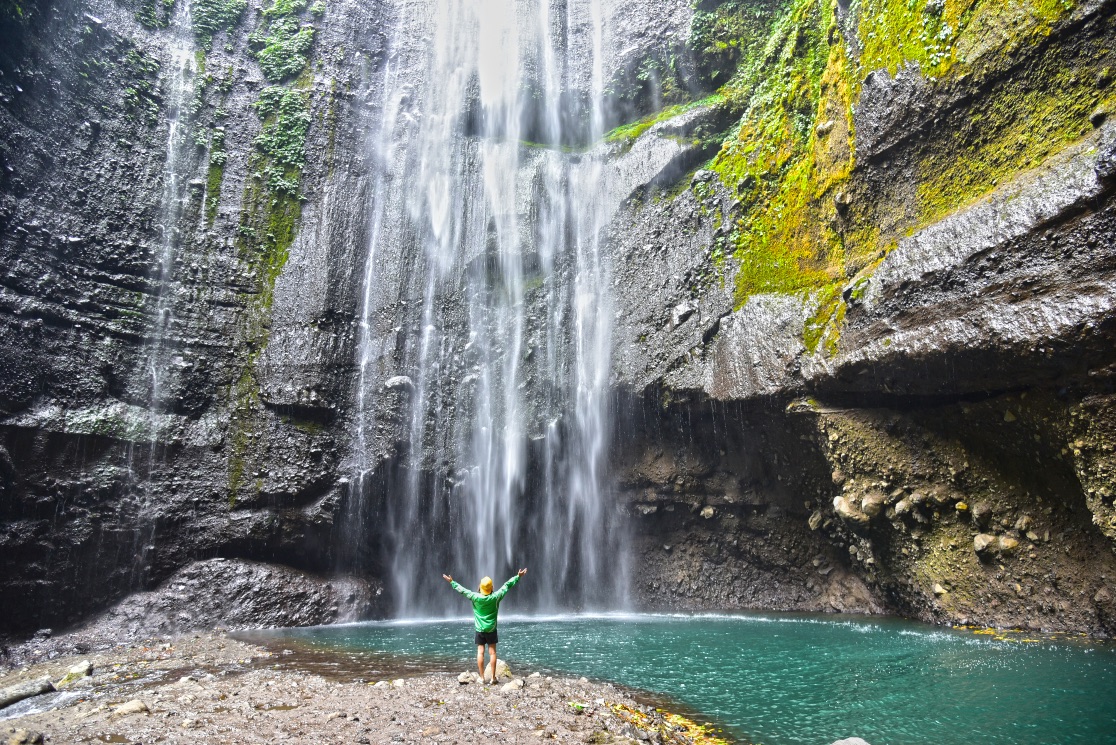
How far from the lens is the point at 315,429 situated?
14312 millimetres

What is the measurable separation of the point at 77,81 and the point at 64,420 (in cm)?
845

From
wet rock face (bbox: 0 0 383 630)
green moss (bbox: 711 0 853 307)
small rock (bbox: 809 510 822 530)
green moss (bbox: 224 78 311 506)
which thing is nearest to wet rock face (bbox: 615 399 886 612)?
small rock (bbox: 809 510 822 530)

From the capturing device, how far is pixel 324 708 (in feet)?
16.7

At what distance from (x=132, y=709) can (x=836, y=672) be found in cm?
692

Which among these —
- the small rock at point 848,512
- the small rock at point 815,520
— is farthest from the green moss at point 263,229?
the small rock at point 848,512

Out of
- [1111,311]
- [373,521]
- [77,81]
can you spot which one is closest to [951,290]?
[1111,311]

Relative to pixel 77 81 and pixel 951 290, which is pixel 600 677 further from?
pixel 77 81

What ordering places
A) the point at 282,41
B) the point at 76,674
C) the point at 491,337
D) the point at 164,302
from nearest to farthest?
the point at 76,674 < the point at 164,302 < the point at 491,337 < the point at 282,41

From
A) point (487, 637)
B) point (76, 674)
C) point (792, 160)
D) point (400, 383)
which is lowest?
point (76, 674)

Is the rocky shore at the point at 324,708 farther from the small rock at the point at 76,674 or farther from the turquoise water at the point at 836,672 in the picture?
the turquoise water at the point at 836,672

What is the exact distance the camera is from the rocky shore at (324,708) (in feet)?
14.2

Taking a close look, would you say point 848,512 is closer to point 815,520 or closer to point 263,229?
point 815,520

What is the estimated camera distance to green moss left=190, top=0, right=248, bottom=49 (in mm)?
17219

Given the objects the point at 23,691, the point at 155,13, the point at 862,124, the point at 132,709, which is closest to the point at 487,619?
the point at 132,709
